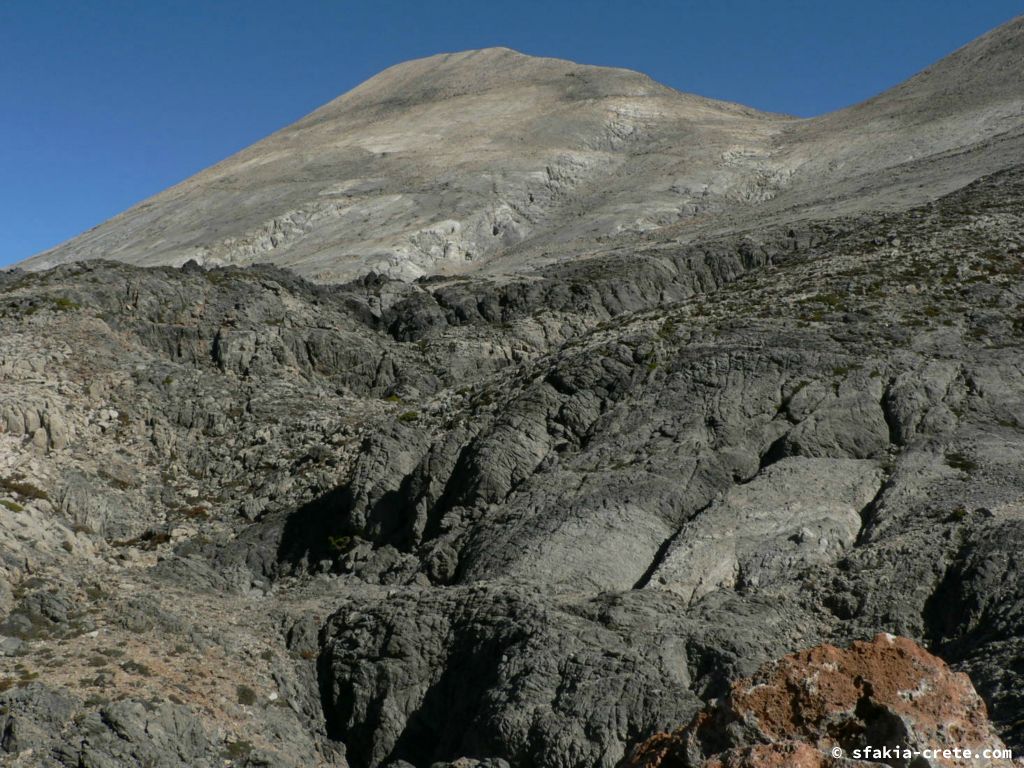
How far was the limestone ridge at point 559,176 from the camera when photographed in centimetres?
7800

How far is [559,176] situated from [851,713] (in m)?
93.1

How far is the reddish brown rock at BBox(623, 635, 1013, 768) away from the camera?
1131 centimetres

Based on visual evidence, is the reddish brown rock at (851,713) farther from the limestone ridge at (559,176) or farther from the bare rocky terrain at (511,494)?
the limestone ridge at (559,176)

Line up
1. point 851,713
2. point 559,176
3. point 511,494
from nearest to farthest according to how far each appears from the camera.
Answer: point 851,713 < point 511,494 < point 559,176

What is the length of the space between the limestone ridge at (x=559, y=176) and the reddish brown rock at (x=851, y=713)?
54.9 meters

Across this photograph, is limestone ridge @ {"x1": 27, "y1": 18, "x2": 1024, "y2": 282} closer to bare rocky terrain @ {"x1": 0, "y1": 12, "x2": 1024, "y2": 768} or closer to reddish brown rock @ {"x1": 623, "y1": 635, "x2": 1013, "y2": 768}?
bare rocky terrain @ {"x1": 0, "y1": 12, "x2": 1024, "y2": 768}

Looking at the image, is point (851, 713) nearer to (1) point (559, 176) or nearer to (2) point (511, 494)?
(2) point (511, 494)

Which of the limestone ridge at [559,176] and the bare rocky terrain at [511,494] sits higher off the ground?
the limestone ridge at [559,176]

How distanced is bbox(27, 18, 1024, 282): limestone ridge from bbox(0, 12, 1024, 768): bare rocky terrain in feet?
43.9

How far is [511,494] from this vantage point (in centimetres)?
3172

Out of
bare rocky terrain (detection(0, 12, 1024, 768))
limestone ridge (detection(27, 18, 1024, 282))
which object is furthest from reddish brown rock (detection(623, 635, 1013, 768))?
limestone ridge (detection(27, 18, 1024, 282))

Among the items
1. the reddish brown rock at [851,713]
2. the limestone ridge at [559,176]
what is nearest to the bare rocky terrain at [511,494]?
the reddish brown rock at [851,713]

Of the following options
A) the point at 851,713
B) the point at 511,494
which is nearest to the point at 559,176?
the point at 511,494

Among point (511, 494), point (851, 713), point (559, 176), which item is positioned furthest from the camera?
point (559, 176)
